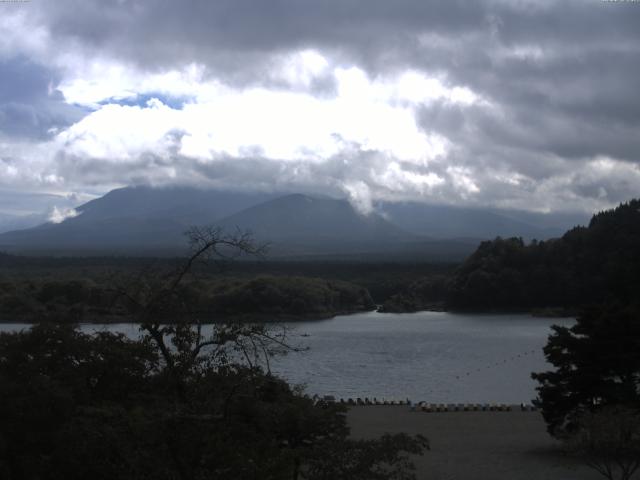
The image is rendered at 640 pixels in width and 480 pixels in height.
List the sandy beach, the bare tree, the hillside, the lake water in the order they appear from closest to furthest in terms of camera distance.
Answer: the bare tree
the sandy beach
the lake water
the hillside

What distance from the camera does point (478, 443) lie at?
692 inches

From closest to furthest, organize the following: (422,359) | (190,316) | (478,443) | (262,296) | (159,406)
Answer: (159,406)
(190,316)
(478,443)
(422,359)
(262,296)

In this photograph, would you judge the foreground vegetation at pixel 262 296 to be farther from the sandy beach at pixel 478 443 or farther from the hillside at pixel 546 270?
the sandy beach at pixel 478 443

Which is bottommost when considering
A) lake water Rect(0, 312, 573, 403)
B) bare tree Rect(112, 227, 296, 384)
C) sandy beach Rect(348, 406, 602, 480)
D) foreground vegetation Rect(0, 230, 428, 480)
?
lake water Rect(0, 312, 573, 403)

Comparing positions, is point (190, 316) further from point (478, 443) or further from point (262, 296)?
point (262, 296)

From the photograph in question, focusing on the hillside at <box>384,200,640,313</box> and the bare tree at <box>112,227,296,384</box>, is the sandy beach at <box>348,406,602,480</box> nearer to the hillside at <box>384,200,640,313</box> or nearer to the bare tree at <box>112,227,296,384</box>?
the bare tree at <box>112,227,296,384</box>

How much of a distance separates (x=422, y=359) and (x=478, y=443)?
19.2m

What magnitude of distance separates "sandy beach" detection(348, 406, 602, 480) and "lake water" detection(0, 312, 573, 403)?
2.81 m

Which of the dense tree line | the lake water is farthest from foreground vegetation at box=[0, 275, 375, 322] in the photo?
the dense tree line

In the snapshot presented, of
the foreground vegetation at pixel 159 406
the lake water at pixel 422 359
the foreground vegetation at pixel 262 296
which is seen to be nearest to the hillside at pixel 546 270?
the foreground vegetation at pixel 262 296

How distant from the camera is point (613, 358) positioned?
15109mm

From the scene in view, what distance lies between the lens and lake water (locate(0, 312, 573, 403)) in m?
28.1

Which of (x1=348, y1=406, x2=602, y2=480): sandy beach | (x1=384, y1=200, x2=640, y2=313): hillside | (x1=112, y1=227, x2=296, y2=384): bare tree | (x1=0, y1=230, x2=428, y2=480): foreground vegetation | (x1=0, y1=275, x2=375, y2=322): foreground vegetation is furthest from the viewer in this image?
(x1=384, y1=200, x2=640, y2=313): hillside

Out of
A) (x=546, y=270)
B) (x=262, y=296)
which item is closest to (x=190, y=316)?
(x=262, y=296)
